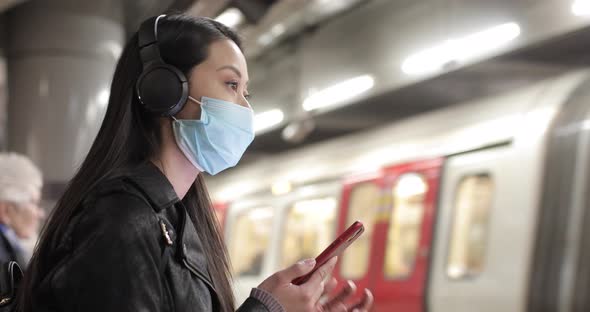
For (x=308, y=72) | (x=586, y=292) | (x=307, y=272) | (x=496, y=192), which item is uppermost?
(x=308, y=72)

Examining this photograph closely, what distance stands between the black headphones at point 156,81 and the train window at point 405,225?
4647 millimetres

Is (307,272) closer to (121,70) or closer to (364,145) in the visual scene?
(121,70)

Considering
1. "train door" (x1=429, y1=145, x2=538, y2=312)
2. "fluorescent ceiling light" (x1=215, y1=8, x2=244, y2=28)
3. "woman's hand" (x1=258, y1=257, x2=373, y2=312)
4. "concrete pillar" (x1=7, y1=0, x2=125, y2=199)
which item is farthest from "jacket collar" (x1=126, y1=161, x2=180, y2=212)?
"concrete pillar" (x1=7, y1=0, x2=125, y2=199)

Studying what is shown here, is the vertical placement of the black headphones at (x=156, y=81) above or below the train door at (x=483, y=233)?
below

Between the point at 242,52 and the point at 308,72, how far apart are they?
6876mm

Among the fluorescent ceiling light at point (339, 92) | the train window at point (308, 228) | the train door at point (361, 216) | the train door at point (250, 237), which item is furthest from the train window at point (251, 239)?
the train door at point (361, 216)

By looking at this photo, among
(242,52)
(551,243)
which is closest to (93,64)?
(551,243)

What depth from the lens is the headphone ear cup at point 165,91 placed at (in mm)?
1794

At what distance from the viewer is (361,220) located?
23.3 feet

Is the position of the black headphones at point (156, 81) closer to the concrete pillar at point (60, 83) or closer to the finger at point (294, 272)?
the finger at point (294, 272)

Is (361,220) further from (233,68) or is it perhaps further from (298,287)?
(298,287)

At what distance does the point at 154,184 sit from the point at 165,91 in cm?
21

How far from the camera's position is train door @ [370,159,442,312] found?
20.3 feet

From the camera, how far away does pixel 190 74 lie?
191cm
